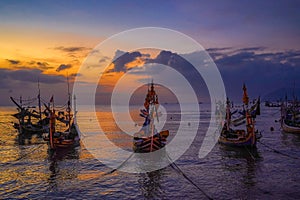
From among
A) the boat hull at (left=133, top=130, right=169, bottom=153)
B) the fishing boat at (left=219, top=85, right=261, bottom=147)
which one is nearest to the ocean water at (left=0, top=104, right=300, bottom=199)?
the fishing boat at (left=219, top=85, right=261, bottom=147)

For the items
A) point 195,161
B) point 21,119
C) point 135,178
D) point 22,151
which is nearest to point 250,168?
point 195,161

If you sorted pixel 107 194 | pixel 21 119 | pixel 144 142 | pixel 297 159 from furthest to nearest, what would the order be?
pixel 21 119, pixel 144 142, pixel 297 159, pixel 107 194

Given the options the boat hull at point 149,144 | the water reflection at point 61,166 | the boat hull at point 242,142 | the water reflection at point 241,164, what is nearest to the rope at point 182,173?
the boat hull at point 149,144

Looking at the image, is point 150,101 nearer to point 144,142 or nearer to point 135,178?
point 144,142

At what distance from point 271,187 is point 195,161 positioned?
1131cm

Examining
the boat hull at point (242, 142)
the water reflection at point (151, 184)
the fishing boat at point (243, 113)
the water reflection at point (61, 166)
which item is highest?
the fishing boat at point (243, 113)

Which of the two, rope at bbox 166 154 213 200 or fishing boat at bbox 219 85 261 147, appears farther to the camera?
fishing boat at bbox 219 85 261 147

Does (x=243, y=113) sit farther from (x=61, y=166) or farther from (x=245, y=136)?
(x=61, y=166)

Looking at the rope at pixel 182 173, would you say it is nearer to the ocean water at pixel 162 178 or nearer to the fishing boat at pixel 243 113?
the ocean water at pixel 162 178

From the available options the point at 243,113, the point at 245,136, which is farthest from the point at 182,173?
the point at 243,113

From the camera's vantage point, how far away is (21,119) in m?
61.0

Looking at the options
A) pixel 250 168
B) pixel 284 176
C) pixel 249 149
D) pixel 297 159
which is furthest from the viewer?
pixel 249 149

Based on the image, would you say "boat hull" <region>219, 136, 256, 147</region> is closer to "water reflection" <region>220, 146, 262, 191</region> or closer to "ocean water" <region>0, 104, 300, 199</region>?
"water reflection" <region>220, 146, 262, 191</region>

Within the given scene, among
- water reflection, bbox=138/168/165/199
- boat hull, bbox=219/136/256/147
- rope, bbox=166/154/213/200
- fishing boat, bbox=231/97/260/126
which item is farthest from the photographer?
boat hull, bbox=219/136/256/147
